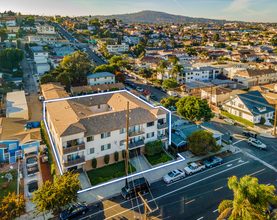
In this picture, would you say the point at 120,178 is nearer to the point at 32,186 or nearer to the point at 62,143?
the point at 62,143

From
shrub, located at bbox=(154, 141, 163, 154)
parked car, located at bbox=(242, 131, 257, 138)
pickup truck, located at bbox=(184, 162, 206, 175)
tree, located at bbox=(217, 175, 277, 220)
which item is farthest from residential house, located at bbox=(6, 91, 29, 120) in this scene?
parked car, located at bbox=(242, 131, 257, 138)

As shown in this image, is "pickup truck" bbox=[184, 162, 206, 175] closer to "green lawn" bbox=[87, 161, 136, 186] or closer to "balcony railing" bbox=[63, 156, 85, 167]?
"green lawn" bbox=[87, 161, 136, 186]

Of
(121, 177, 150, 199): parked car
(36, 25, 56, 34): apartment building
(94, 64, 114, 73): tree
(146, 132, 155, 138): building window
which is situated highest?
(36, 25, 56, 34): apartment building

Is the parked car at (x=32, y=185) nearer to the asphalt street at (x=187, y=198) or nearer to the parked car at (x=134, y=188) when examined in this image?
the asphalt street at (x=187, y=198)

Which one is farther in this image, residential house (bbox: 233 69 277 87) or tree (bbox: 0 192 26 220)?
residential house (bbox: 233 69 277 87)

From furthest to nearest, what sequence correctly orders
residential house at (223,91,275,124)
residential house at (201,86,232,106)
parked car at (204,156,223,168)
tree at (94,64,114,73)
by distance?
tree at (94,64,114,73) < residential house at (201,86,232,106) < residential house at (223,91,275,124) < parked car at (204,156,223,168)

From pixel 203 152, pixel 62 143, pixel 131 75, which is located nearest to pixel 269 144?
pixel 203 152
